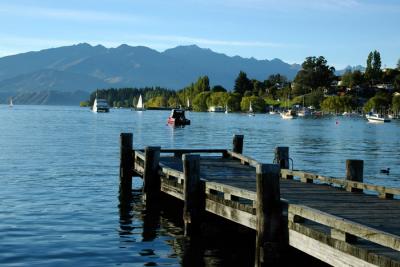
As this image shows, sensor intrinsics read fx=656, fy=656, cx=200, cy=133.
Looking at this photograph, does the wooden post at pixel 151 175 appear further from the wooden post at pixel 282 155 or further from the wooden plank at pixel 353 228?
the wooden plank at pixel 353 228

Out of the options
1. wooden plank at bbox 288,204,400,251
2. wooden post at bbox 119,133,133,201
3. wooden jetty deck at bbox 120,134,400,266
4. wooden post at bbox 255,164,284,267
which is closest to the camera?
wooden plank at bbox 288,204,400,251

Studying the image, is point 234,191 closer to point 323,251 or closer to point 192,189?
point 192,189

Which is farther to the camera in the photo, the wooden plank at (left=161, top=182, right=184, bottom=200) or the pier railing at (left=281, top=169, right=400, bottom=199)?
the wooden plank at (left=161, top=182, right=184, bottom=200)

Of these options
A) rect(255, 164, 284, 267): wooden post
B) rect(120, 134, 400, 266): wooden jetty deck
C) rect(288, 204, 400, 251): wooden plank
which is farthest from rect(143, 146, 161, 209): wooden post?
rect(288, 204, 400, 251): wooden plank

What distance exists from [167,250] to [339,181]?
640 cm

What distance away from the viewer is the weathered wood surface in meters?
13.6

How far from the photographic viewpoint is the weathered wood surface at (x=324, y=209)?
13555mm

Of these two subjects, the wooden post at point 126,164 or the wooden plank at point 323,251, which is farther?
the wooden post at point 126,164

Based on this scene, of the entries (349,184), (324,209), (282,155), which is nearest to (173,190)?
(282,155)

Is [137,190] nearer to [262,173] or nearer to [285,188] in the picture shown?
[285,188]

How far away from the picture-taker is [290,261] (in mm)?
18734

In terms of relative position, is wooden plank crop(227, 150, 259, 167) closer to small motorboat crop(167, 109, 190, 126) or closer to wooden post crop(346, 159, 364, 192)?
wooden post crop(346, 159, 364, 192)

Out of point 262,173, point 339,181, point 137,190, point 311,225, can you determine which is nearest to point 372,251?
point 311,225

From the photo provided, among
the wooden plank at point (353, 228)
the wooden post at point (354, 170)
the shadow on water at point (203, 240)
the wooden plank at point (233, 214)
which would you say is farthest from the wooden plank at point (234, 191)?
the wooden post at point (354, 170)
